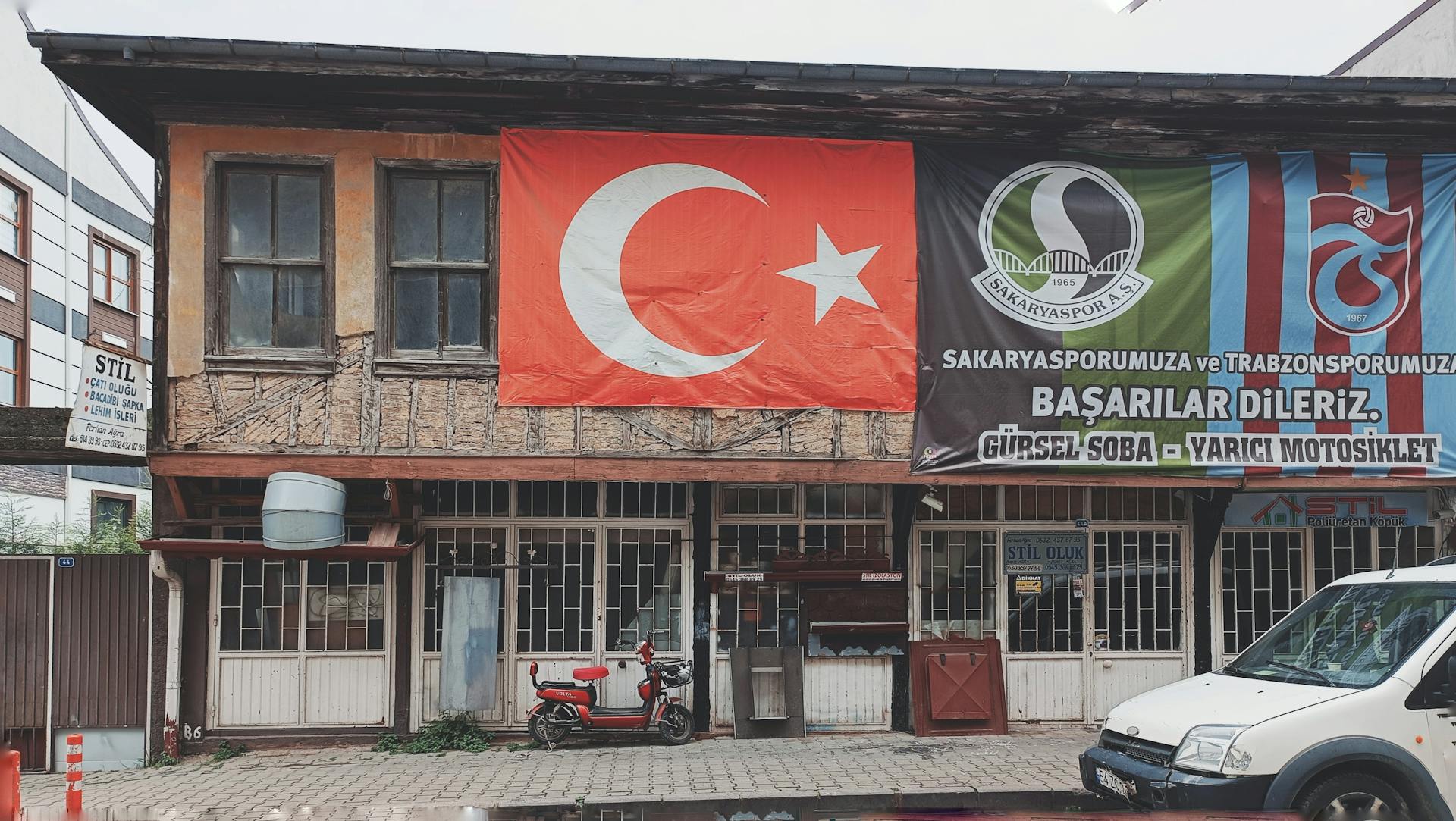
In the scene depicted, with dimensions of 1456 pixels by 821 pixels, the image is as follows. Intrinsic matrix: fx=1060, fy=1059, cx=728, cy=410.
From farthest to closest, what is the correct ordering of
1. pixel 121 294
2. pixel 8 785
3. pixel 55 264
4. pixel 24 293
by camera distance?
pixel 121 294 → pixel 55 264 → pixel 24 293 → pixel 8 785

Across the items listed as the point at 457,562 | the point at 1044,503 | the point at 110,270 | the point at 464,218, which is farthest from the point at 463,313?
the point at 110,270

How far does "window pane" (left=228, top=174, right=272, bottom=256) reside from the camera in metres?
10.5

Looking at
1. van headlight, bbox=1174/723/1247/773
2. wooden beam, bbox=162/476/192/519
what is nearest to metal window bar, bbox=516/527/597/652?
wooden beam, bbox=162/476/192/519

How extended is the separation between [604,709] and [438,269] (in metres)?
4.70

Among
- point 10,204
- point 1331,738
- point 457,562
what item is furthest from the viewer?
point 10,204

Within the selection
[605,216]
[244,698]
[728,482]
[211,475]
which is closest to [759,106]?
[605,216]

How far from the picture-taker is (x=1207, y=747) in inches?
→ 263

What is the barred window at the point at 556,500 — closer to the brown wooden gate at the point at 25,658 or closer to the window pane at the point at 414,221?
the window pane at the point at 414,221

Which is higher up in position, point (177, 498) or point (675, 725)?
point (177, 498)

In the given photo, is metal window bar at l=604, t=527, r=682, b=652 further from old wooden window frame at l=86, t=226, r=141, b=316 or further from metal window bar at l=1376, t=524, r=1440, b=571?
old wooden window frame at l=86, t=226, r=141, b=316

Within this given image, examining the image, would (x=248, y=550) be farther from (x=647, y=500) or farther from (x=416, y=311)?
(x=647, y=500)

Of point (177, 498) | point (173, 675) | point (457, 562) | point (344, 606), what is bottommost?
point (173, 675)

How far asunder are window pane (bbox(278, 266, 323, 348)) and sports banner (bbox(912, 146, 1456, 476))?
19.7ft

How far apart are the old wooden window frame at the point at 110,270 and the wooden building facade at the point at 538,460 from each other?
15.5 metres
